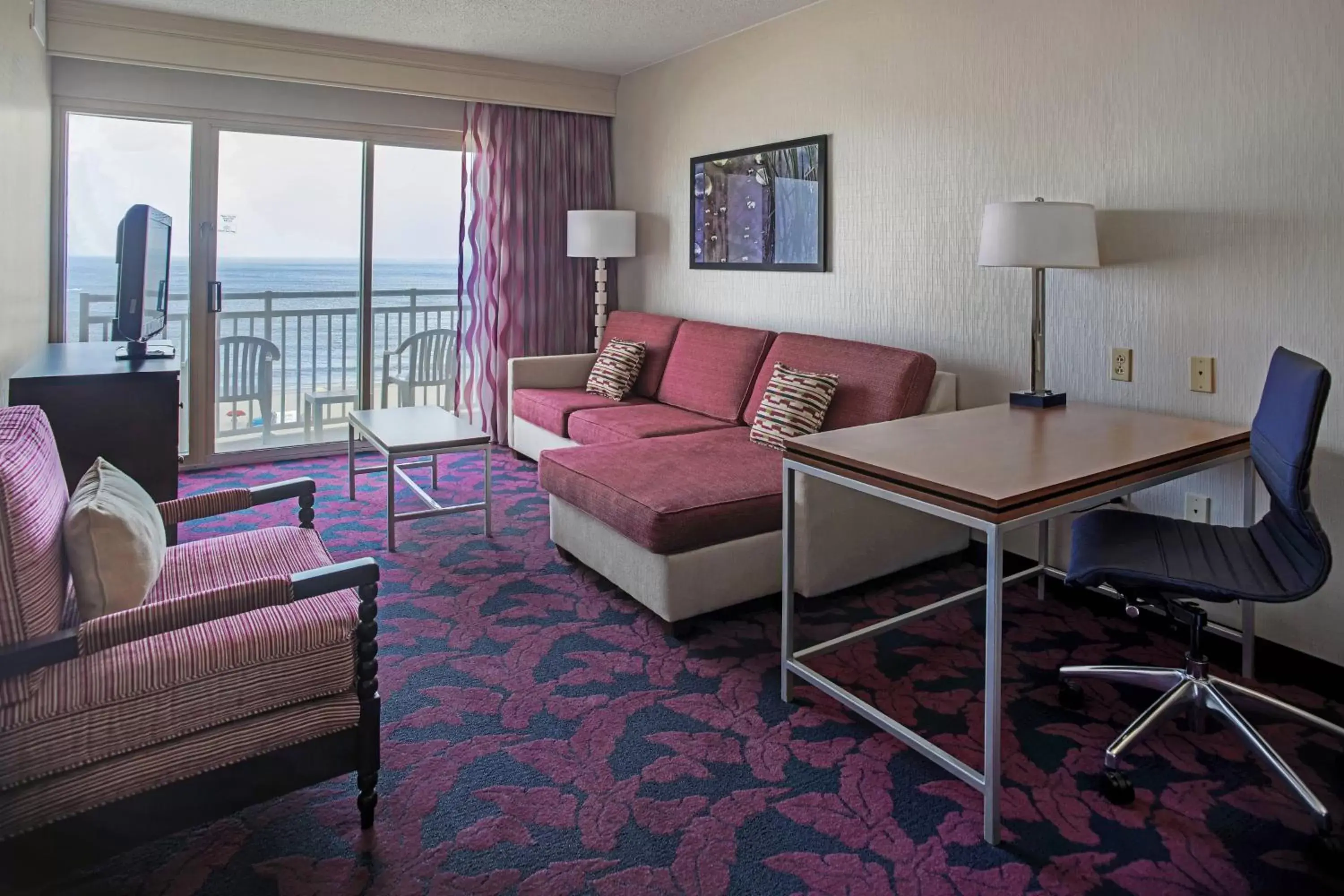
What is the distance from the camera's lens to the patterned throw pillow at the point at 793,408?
3.40 metres

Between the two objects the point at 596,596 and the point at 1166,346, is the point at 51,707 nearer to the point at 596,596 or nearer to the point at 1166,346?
the point at 596,596

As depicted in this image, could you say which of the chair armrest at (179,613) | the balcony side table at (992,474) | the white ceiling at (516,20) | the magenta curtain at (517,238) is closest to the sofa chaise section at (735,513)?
the balcony side table at (992,474)

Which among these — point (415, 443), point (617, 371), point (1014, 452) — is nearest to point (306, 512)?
point (415, 443)


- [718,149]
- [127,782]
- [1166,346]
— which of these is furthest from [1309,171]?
[127,782]

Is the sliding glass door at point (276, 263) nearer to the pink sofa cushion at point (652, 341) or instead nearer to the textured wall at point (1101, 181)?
the pink sofa cushion at point (652, 341)

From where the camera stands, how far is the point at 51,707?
1.45 meters

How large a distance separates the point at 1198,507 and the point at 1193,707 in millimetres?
889

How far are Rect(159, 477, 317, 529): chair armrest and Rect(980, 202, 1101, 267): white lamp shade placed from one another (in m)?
2.23

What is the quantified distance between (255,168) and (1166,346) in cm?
463

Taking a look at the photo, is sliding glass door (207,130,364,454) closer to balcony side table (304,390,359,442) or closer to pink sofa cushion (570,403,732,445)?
balcony side table (304,390,359,442)

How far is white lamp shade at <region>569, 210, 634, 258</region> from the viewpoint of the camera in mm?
5160

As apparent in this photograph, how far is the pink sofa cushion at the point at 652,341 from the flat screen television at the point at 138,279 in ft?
7.50

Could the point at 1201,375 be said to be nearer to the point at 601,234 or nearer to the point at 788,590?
the point at 788,590

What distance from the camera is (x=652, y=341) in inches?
191
